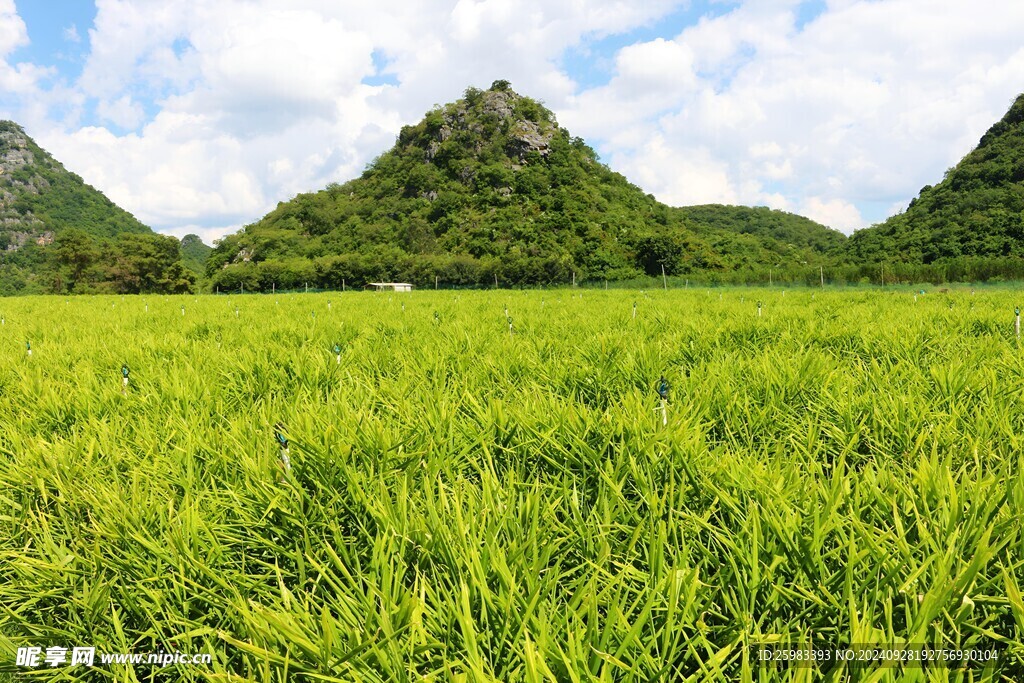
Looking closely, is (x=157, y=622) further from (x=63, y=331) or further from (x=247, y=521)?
(x=63, y=331)

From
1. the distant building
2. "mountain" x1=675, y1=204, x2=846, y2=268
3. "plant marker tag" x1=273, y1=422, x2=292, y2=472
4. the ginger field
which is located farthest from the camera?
"mountain" x1=675, y1=204, x2=846, y2=268

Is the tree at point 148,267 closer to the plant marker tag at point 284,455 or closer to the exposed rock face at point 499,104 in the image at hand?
the exposed rock face at point 499,104

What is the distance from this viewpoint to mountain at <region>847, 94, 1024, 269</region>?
42.1 meters

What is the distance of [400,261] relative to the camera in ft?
197

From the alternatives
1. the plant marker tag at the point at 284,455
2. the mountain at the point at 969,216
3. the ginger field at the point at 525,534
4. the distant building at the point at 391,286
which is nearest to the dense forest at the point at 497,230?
the mountain at the point at 969,216

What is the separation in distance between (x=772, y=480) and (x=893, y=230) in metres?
65.3

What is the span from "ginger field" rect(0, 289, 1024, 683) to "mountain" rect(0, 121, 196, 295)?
236 ft

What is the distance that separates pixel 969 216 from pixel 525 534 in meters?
62.1

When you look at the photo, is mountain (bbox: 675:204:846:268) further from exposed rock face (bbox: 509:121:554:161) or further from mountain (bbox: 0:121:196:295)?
mountain (bbox: 0:121:196:295)

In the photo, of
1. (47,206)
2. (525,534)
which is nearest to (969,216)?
(525,534)

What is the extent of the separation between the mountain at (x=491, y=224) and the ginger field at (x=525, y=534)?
52878mm

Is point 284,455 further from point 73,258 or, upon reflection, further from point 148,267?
point 73,258

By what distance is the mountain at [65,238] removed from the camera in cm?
6003

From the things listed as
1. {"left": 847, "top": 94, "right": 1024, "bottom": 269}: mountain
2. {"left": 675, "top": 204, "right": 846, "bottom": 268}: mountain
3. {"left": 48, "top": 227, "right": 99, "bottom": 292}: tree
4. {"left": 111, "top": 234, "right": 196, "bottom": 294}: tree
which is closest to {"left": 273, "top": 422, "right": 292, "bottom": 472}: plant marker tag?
{"left": 847, "top": 94, "right": 1024, "bottom": 269}: mountain
